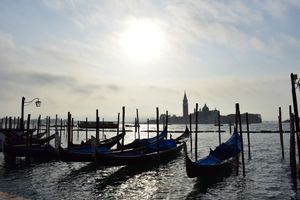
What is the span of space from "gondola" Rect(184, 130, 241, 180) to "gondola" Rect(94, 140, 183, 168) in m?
4.37

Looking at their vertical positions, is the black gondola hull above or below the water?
above

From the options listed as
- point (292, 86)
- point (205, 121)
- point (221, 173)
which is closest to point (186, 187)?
point (221, 173)

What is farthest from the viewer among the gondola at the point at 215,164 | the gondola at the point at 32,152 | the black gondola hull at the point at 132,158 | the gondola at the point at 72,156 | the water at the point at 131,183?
the gondola at the point at 32,152

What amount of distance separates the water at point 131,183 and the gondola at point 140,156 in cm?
65

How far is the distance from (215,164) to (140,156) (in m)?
5.19

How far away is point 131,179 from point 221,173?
17.0 feet

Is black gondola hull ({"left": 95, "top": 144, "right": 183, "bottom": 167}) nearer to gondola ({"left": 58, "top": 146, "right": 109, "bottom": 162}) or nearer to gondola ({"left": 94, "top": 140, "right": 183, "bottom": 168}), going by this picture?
gondola ({"left": 94, "top": 140, "right": 183, "bottom": 168})

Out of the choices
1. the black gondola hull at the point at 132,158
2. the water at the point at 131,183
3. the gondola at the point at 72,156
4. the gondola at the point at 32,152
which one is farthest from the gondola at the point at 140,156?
the gondola at the point at 32,152

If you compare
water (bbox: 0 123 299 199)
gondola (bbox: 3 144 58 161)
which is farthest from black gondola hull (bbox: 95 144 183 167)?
gondola (bbox: 3 144 58 161)

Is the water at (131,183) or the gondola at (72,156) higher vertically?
the gondola at (72,156)

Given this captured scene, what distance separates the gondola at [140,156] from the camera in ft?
54.5

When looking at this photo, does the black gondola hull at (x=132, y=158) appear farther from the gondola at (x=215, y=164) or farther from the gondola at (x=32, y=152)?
the gondola at (x=32, y=152)

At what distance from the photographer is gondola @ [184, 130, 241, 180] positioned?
1395 cm

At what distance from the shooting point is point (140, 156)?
18.6 metres
